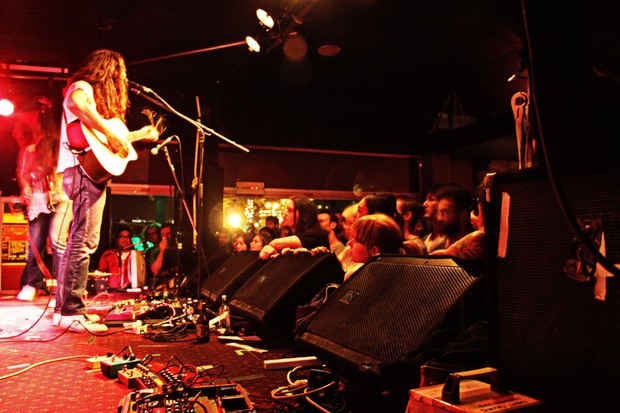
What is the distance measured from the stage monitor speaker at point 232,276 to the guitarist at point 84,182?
1.14m

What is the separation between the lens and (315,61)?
623 cm

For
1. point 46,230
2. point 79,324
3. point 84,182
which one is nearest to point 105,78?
point 84,182

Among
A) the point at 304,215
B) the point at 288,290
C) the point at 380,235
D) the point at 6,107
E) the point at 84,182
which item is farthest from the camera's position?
the point at 6,107

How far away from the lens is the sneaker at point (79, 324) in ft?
9.44

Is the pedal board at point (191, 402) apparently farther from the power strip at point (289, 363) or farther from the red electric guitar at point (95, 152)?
the red electric guitar at point (95, 152)

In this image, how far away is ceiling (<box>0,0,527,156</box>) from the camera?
15.7 feet

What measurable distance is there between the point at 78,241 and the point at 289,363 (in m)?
1.51

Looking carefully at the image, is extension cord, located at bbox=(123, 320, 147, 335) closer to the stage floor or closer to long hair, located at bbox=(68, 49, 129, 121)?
the stage floor

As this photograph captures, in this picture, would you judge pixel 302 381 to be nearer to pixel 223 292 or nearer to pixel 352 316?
pixel 352 316

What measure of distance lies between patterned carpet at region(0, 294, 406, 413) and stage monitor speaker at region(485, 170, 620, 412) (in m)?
0.59

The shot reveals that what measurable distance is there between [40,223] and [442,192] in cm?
354

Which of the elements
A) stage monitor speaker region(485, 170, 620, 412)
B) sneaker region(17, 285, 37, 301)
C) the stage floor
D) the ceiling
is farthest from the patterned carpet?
the ceiling

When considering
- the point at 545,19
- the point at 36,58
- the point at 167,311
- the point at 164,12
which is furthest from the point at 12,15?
the point at 545,19

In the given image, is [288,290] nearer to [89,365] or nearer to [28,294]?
[89,365]
